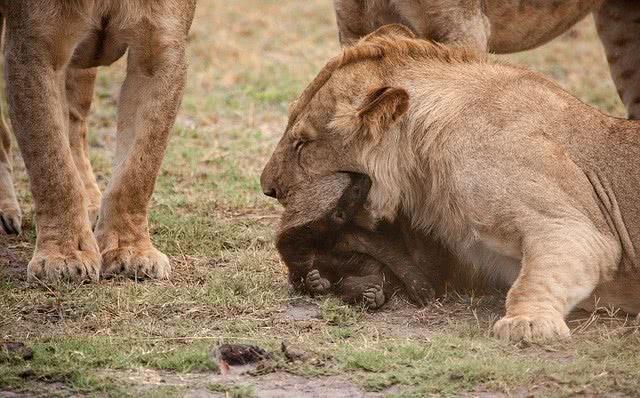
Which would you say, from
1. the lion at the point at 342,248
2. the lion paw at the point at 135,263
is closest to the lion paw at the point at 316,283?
the lion at the point at 342,248

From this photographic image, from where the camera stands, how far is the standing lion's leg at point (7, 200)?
17.4ft

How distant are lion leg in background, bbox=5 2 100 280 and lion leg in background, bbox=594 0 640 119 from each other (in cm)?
267

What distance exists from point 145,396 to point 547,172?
139 cm

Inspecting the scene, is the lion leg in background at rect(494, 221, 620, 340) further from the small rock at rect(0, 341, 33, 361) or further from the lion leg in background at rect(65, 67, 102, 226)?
the lion leg in background at rect(65, 67, 102, 226)

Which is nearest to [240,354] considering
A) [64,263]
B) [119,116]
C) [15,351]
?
[15,351]

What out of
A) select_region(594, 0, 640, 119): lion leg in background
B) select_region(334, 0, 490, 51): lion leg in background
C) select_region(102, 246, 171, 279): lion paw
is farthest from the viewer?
select_region(594, 0, 640, 119): lion leg in background

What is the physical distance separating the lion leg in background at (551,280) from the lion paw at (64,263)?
1.45 m

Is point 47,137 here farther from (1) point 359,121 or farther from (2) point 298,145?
(1) point 359,121

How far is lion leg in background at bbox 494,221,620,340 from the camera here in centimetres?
362

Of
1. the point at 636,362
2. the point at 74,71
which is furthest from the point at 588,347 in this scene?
the point at 74,71

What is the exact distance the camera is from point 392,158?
4094 mm

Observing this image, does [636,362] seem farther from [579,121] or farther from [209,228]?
[209,228]

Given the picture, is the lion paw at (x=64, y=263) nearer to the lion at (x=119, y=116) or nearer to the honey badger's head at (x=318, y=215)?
the lion at (x=119, y=116)

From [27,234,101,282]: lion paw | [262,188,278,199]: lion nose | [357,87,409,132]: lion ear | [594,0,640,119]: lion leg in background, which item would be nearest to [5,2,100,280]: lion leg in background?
[27,234,101,282]: lion paw
